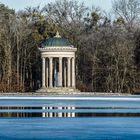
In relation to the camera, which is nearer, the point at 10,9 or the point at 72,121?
the point at 72,121

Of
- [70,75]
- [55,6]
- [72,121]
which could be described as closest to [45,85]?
[70,75]

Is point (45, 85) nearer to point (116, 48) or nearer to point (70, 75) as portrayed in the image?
point (70, 75)

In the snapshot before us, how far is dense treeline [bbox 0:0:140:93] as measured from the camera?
76.2 metres

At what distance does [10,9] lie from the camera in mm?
86125

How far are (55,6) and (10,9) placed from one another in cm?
643

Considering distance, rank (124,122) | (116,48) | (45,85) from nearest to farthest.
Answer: (124,122)
(45,85)
(116,48)

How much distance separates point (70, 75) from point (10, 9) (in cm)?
1901

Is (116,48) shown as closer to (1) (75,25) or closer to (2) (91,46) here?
(2) (91,46)

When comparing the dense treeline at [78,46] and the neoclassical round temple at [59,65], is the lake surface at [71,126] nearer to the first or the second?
the neoclassical round temple at [59,65]

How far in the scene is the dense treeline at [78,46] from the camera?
3002 inches

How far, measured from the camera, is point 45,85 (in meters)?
71.6

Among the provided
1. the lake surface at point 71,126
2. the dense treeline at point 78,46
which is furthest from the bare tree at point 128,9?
the lake surface at point 71,126

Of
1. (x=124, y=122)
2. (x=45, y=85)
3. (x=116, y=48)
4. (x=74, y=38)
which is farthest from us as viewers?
(x=74, y=38)

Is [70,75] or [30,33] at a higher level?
[30,33]
